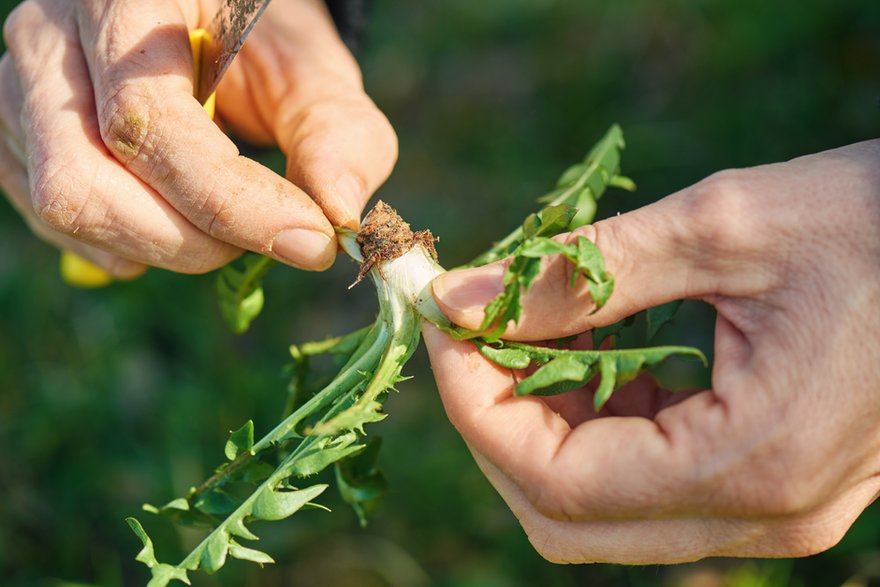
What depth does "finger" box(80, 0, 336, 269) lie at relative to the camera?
84.8 inches

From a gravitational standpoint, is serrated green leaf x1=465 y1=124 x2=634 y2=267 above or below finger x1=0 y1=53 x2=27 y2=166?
below

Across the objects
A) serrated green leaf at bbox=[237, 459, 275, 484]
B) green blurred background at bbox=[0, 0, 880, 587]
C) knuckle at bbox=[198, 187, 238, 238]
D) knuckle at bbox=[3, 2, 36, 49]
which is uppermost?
knuckle at bbox=[3, 2, 36, 49]

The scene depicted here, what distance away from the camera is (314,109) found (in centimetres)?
275

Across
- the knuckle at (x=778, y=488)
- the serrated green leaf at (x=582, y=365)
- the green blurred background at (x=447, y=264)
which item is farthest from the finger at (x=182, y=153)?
the green blurred background at (x=447, y=264)

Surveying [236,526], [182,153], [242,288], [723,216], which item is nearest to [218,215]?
[182,153]

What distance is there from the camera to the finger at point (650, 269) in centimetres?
A: 186

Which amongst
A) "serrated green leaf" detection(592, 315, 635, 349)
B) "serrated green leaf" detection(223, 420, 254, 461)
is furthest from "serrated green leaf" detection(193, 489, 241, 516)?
"serrated green leaf" detection(592, 315, 635, 349)

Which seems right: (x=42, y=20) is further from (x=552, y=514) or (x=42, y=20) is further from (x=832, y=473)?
(x=832, y=473)

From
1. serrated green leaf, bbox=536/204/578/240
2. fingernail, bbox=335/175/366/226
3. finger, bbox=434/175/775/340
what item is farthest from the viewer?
fingernail, bbox=335/175/366/226

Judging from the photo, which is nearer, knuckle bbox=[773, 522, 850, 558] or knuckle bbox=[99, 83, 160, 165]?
knuckle bbox=[773, 522, 850, 558]

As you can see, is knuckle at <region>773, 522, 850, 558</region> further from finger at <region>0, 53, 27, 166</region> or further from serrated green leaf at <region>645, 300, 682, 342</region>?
finger at <region>0, 53, 27, 166</region>

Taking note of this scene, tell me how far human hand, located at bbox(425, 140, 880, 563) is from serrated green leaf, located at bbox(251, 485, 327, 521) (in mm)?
422

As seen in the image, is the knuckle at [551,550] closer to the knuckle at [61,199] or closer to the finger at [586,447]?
the finger at [586,447]

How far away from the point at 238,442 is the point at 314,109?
1.17m
